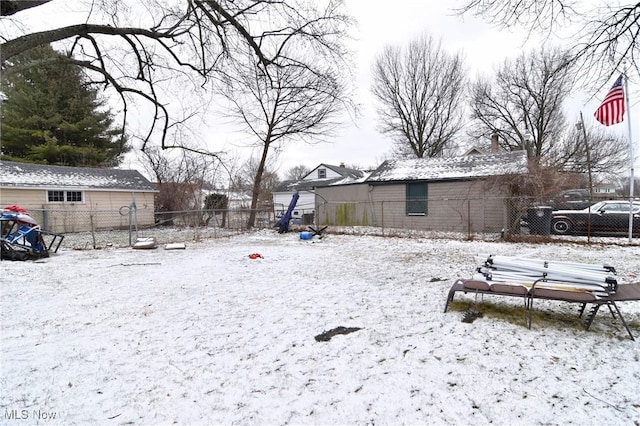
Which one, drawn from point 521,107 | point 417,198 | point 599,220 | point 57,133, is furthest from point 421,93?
point 57,133

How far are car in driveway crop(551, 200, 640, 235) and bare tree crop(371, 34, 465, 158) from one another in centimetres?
1430

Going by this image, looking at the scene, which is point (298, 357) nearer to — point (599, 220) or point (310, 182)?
point (599, 220)

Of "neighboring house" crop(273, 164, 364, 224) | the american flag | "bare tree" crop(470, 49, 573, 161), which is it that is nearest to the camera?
the american flag

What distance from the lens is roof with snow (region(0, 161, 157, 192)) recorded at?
1578 centimetres

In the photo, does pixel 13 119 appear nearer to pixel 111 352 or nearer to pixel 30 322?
pixel 30 322

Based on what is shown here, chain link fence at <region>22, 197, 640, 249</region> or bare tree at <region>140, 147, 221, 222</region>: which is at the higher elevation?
bare tree at <region>140, 147, 221, 222</region>

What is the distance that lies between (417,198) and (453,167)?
2.41m

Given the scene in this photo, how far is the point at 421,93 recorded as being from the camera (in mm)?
24375

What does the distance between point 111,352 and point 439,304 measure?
157 inches

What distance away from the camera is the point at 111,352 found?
320 cm

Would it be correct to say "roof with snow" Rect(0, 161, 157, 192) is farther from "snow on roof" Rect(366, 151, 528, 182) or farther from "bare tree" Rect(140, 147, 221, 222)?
"snow on roof" Rect(366, 151, 528, 182)

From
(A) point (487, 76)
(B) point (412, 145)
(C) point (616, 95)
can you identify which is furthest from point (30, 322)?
(A) point (487, 76)

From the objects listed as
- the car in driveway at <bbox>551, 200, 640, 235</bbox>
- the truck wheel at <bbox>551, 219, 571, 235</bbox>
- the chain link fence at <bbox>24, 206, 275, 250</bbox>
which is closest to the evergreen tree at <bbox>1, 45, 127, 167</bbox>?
the chain link fence at <bbox>24, 206, 275, 250</bbox>

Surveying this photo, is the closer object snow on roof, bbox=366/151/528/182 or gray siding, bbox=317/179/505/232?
gray siding, bbox=317/179/505/232
